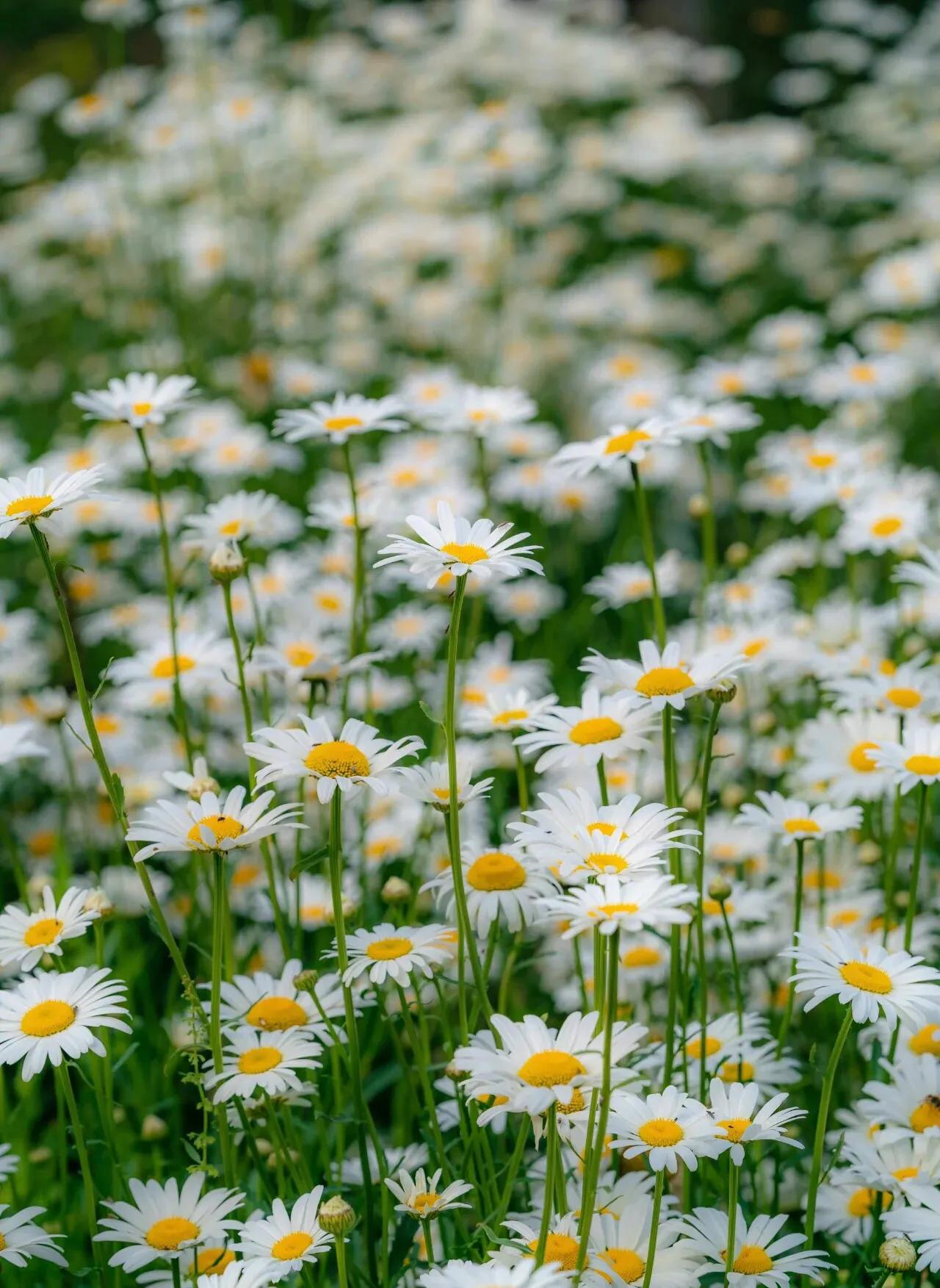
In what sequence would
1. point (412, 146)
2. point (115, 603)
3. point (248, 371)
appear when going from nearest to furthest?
1. point (115, 603)
2. point (248, 371)
3. point (412, 146)

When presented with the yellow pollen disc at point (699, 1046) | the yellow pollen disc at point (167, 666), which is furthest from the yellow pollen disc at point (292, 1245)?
the yellow pollen disc at point (167, 666)

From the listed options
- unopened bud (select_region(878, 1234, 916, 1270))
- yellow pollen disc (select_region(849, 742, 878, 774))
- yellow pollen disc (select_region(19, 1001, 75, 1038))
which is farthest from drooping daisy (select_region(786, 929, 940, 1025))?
yellow pollen disc (select_region(19, 1001, 75, 1038))

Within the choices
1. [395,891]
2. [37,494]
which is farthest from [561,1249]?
[37,494]

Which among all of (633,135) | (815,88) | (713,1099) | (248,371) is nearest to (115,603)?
(248,371)

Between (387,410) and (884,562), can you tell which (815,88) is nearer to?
(884,562)

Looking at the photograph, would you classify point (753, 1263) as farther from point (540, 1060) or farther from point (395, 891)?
point (395, 891)

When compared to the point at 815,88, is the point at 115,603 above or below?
below
